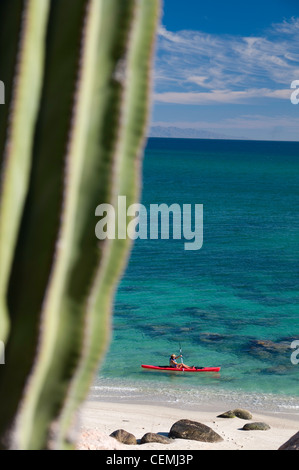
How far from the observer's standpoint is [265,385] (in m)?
17.6

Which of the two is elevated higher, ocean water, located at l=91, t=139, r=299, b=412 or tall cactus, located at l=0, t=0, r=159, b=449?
ocean water, located at l=91, t=139, r=299, b=412

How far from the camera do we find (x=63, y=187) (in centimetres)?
188

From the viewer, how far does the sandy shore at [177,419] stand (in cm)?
1163

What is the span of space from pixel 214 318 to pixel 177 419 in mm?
9509

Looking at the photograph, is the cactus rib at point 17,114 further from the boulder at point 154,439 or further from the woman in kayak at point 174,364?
the woman in kayak at point 174,364

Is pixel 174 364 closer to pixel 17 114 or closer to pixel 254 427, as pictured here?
pixel 254 427

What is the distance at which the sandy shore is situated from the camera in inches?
458

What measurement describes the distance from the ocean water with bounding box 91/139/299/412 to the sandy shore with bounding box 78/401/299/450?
99 cm

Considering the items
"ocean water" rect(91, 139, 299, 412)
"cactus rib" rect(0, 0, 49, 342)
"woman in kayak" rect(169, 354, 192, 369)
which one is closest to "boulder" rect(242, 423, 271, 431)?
"ocean water" rect(91, 139, 299, 412)

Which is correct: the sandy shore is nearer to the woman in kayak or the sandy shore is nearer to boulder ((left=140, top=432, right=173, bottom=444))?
boulder ((left=140, top=432, right=173, bottom=444))

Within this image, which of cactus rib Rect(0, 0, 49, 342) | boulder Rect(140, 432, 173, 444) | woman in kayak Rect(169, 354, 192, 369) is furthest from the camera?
woman in kayak Rect(169, 354, 192, 369)


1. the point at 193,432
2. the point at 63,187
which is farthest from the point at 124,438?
the point at 63,187
